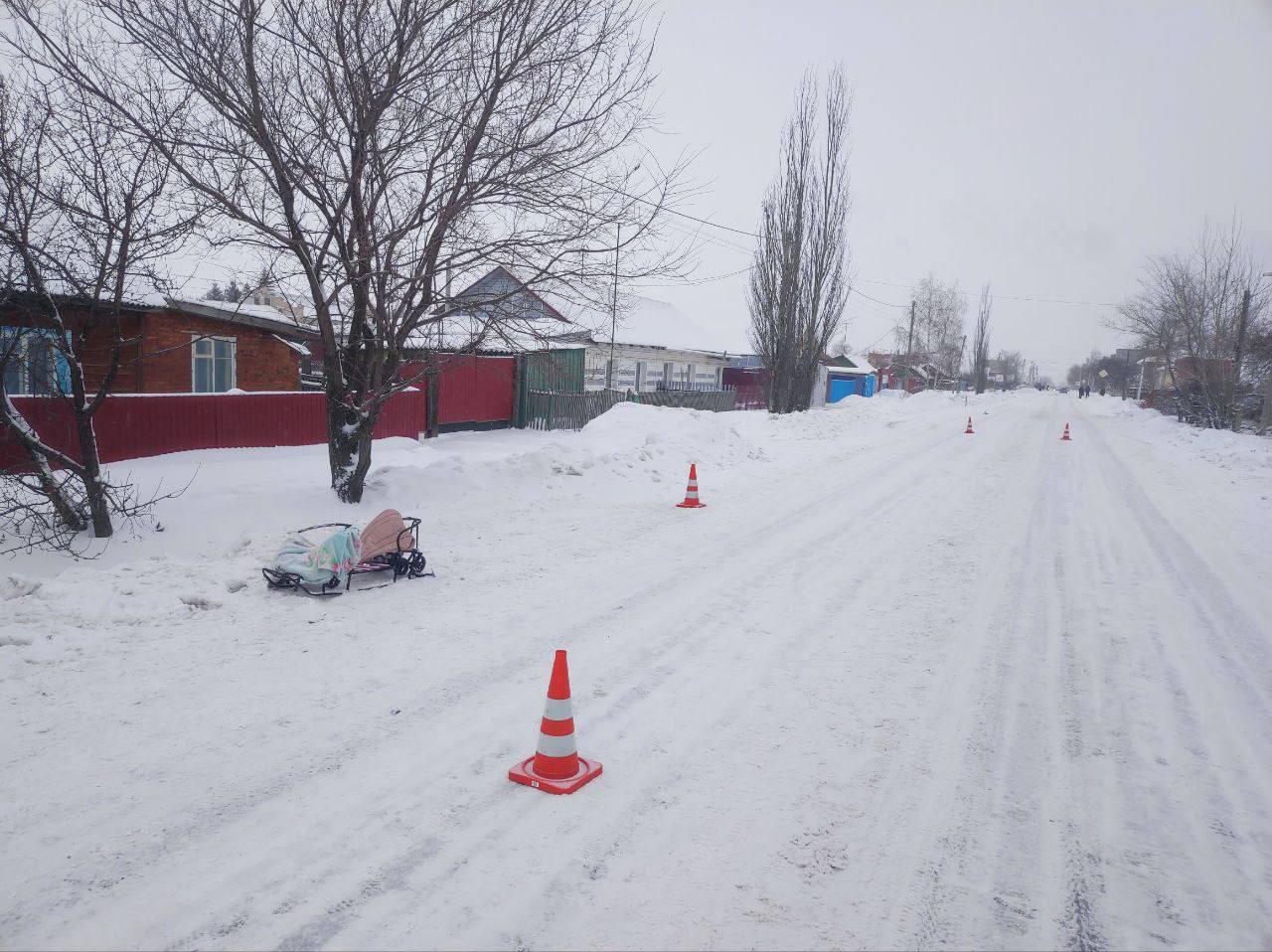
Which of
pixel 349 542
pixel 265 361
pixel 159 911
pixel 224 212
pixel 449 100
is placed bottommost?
pixel 159 911

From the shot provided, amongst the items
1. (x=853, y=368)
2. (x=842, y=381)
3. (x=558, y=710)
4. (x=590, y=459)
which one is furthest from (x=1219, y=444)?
(x=853, y=368)

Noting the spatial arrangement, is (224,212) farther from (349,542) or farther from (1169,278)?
(1169,278)

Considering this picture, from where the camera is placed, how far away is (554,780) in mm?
3789

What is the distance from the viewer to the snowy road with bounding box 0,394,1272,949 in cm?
296

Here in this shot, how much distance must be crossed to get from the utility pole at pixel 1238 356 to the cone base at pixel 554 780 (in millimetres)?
33100

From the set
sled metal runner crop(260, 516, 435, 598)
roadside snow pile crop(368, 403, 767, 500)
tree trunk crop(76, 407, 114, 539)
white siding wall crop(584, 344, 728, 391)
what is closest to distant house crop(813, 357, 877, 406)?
white siding wall crop(584, 344, 728, 391)

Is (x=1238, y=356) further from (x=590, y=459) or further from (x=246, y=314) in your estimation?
(x=246, y=314)

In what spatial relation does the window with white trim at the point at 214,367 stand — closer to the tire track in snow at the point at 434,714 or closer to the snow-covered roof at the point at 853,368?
the tire track in snow at the point at 434,714

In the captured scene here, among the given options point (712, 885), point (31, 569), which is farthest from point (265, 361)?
point (712, 885)

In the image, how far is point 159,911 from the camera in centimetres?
288

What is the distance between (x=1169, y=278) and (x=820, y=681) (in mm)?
35066

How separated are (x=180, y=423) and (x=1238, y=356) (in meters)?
33.9

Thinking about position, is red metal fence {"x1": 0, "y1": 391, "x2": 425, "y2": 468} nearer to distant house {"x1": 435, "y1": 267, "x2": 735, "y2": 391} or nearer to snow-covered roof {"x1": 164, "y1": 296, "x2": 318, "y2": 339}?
snow-covered roof {"x1": 164, "y1": 296, "x2": 318, "y2": 339}

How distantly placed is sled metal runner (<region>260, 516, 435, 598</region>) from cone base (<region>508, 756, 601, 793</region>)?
347 centimetres
